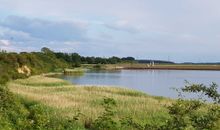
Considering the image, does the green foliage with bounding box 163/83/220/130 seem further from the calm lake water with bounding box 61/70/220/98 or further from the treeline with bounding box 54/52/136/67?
the treeline with bounding box 54/52/136/67

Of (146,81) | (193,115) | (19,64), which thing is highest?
(19,64)

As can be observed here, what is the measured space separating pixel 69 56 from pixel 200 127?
146066mm

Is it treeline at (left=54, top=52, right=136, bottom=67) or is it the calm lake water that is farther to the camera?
treeline at (left=54, top=52, right=136, bottom=67)

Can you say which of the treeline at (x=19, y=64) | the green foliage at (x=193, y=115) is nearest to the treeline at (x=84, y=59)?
the treeline at (x=19, y=64)

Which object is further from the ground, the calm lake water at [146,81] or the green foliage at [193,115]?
the green foliage at [193,115]

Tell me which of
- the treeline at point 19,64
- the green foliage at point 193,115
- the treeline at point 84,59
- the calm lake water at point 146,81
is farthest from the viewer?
the treeline at point 84,59

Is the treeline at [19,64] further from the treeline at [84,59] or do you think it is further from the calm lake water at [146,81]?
the treeline at [84,59]

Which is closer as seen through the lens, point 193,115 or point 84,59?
point 193,115

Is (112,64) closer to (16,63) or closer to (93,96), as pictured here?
(16,63)

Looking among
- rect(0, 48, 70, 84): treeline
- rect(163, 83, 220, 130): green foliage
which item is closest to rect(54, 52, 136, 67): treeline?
rect(0, 48, 70, 84): treeline

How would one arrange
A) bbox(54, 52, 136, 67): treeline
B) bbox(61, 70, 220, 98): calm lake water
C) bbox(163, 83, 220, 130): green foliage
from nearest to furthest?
1. bbox(163, 83, 220, 130): green foliage
2. bbox(61, 70, 220, 98): calm lake water
3. bbox(54, 52, 136, 67): treeline

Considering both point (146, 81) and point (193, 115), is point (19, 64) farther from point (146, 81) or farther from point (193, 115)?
point (193, 115)

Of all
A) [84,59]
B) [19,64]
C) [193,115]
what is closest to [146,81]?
[19,64]

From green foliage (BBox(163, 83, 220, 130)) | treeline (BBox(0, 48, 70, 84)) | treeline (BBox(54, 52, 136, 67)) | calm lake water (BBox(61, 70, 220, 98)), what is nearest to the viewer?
green foliage (BBox(163, 83, 220, 130))
